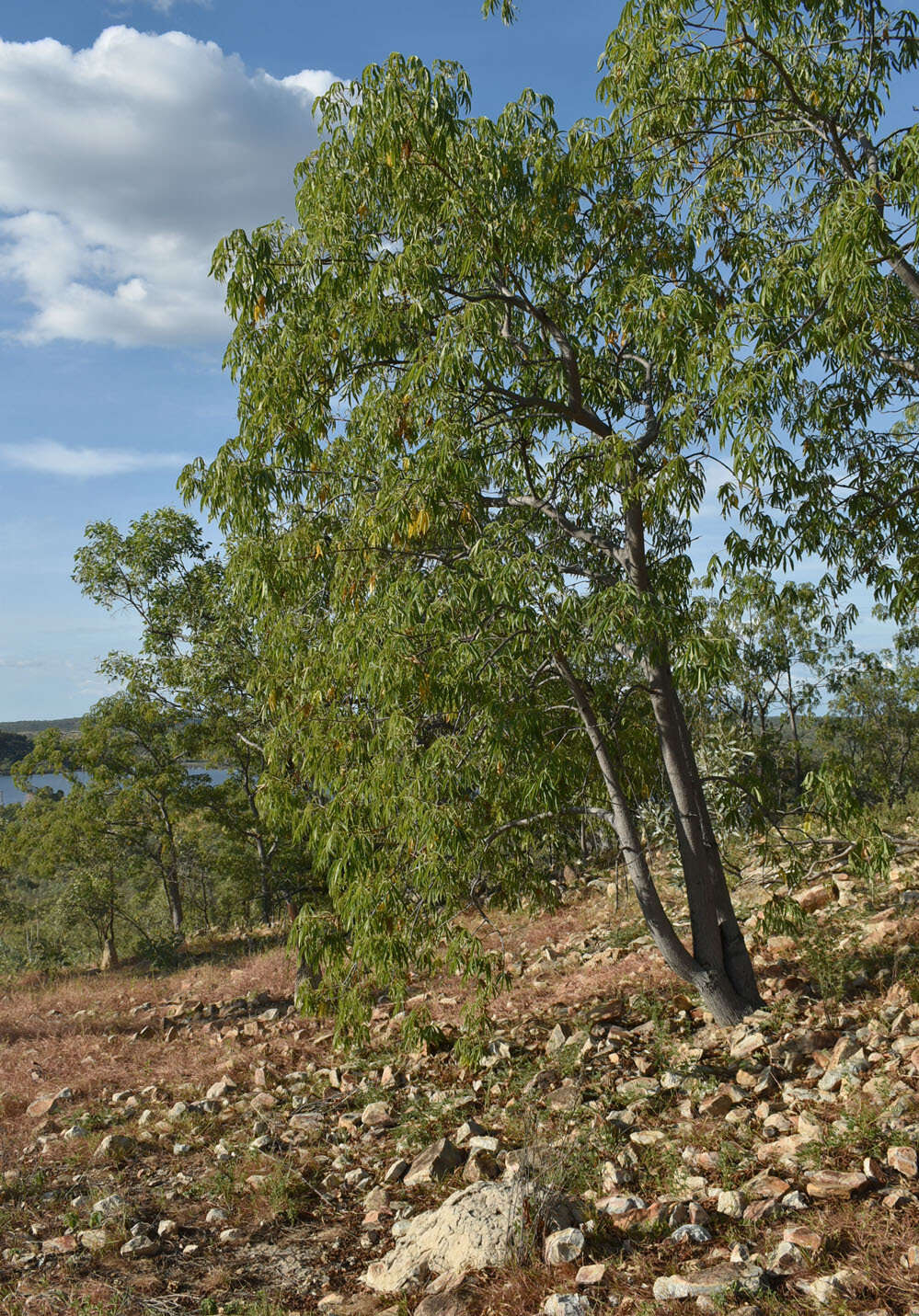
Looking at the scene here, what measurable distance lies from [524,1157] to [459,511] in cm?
413

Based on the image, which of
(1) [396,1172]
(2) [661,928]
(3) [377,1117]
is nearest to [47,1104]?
(3) [377,1117]

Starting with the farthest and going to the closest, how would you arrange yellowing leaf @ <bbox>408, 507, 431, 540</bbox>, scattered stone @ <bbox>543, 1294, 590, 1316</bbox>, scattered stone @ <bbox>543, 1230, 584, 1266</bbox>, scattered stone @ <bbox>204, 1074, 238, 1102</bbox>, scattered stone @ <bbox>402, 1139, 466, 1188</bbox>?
1. scattered stone @ <bbox>204, 1074, 238, 1102</bbox>
2. yellowing leaf @ <bbox>408, 507, 431, 540</bbox>
3. scattered stone @ <bbox>402, 1139, 466, 1188</bbox>
4. scattered stone @ <bbox>543, 1230, 584, 1266</bbox>
5. scattered stone @ <bbox>543, 1294, 590, 1316</bbox>

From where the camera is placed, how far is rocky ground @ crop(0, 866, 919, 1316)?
4.11 meters

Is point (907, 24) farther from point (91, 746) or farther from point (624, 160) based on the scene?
point (91, 746)

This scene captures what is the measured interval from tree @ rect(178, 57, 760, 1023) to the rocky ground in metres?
0.98

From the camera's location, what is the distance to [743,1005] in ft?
23.0

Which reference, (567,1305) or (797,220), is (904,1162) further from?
(797,220)

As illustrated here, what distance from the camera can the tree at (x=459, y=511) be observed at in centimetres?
600

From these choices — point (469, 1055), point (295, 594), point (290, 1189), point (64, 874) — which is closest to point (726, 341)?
point (295, 594)

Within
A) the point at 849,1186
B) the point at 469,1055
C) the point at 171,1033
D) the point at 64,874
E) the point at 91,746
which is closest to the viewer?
the point at 849,1186

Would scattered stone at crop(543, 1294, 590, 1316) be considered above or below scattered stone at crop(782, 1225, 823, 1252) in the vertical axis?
below

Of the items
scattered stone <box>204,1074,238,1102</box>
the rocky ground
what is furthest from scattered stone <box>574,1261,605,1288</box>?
scattered stone <box>204,1074,238,1102</box>

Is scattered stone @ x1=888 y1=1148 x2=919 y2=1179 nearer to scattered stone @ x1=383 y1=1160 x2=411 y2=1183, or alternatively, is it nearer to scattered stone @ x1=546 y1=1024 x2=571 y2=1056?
scattered stone @ x1=383 y1=1160 x2=411 y2=1183

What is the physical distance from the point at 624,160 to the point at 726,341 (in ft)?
7.90
